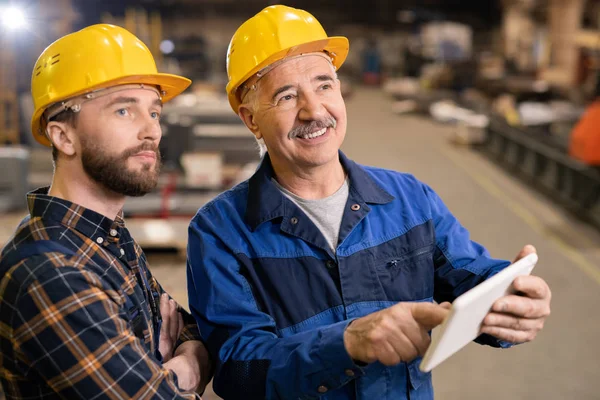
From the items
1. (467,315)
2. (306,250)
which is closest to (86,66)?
(306,250)

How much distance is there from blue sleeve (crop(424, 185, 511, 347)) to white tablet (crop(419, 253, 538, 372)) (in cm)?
42

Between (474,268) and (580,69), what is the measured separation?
13.2 metres

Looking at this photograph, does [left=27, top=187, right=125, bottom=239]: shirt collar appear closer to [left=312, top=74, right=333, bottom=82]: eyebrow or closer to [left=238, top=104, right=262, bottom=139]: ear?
[left=238, top=104, right=262, bottom=139]: ear

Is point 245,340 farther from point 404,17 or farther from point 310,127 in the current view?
point 404,17

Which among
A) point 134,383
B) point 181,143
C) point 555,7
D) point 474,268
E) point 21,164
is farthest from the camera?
point 555,7

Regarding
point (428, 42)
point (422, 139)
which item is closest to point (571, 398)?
point (422, 139)

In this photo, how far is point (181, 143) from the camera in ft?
27.3

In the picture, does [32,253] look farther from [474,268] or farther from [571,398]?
[571,398]

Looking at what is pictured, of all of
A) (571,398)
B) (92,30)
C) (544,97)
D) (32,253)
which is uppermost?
(92,30)

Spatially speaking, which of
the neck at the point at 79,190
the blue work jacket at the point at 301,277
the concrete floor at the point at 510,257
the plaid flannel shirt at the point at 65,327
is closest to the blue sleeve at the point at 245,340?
the blue work jacket at the point at 301,277

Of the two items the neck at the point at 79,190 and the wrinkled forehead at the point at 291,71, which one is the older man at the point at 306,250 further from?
the neck at the point at 79,190

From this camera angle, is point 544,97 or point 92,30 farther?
point 544,97

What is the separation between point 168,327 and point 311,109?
907mm

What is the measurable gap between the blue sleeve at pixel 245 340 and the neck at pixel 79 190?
33 centimetres
